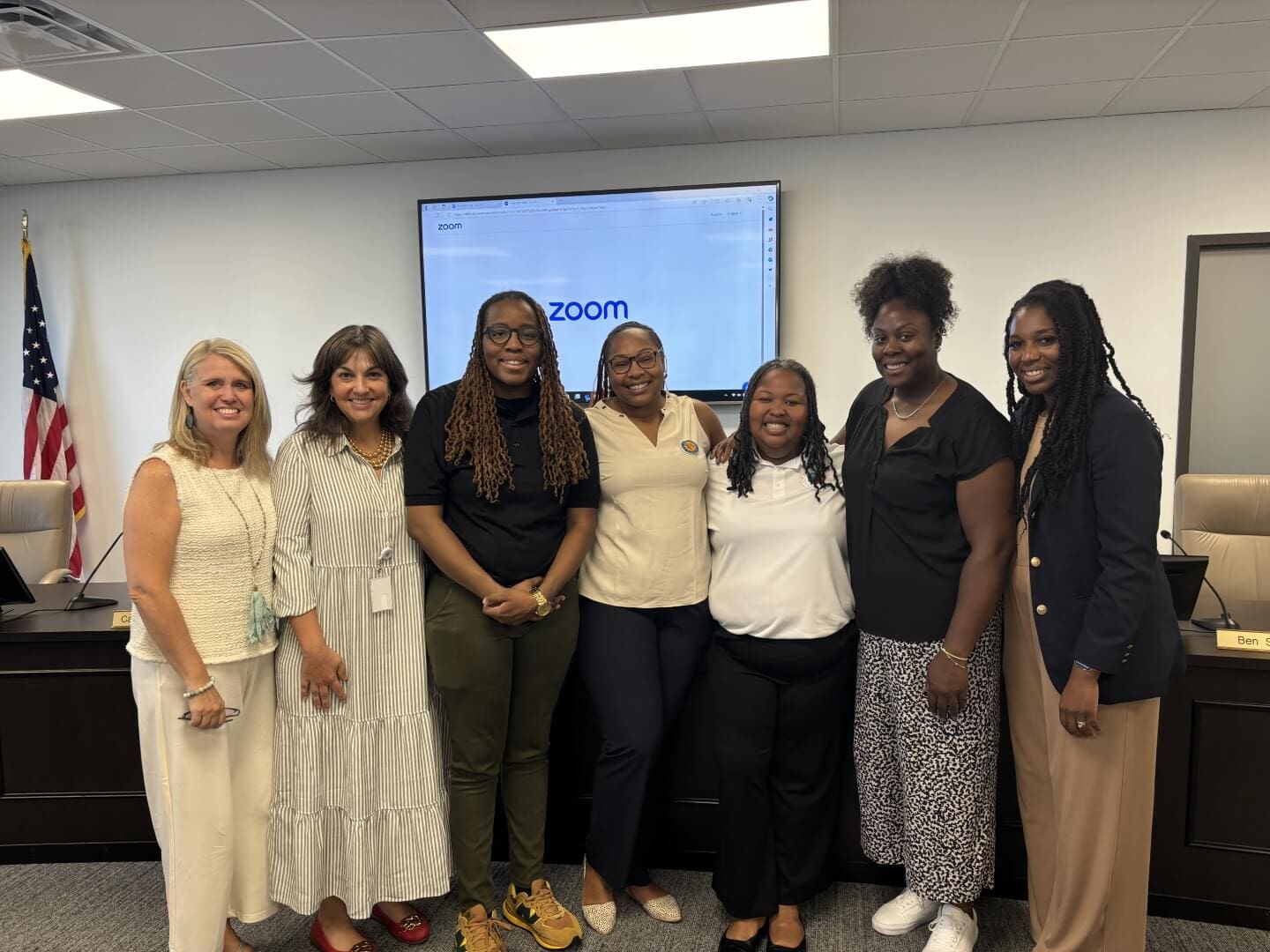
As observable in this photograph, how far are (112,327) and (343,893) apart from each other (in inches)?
175

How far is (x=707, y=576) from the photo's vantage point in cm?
215

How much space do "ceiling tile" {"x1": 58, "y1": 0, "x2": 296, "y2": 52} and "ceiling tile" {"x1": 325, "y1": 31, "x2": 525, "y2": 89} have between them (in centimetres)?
27

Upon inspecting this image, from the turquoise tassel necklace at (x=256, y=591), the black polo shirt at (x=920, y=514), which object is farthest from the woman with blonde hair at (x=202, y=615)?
the black polo shirt at (x=920, y=514)

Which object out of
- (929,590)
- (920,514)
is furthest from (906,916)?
(920,514)

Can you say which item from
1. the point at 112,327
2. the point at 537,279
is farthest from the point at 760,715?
the point at 112,327

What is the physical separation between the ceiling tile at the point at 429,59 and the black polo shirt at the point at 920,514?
2.31m

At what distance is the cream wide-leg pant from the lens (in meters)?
1.90

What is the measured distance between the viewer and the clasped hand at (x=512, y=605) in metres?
1.98

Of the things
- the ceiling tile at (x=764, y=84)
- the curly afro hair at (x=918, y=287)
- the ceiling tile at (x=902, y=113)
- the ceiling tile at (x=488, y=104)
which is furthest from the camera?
the ceiling tile at (x=902, y=113)

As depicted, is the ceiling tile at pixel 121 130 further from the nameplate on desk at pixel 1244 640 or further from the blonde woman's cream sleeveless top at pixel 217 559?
the nameplate on desk at pixel 1244 640

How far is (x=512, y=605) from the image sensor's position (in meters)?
1.98

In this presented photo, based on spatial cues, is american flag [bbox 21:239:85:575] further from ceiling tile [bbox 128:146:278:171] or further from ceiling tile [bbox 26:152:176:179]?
ceiling tile [bbox 128:146:278:171]

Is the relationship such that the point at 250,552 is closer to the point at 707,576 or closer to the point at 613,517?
the point at 613,517

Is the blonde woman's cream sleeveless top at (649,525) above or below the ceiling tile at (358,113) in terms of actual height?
below
